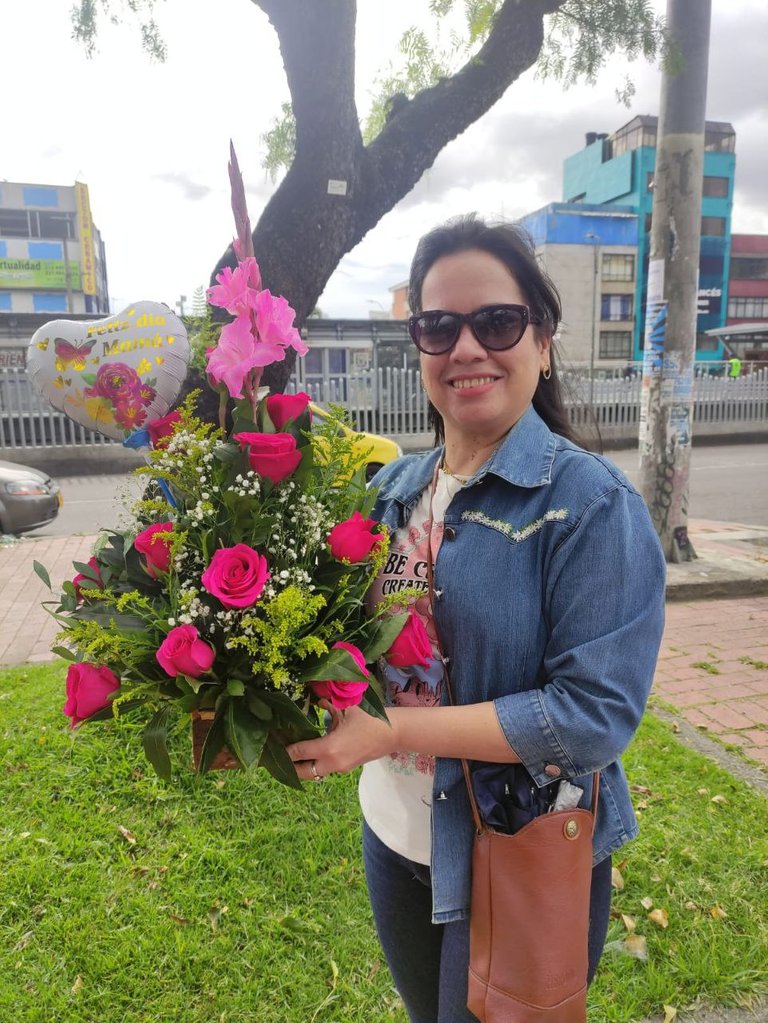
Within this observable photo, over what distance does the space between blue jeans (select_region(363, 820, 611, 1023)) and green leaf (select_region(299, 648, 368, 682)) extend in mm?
595

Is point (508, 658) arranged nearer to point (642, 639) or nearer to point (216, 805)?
point (642, 639)

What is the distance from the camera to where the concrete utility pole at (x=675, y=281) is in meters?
5.43

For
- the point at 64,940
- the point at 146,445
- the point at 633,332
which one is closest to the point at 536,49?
the point at 146,445

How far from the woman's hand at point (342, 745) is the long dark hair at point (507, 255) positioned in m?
0.73

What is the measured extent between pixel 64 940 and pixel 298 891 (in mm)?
760

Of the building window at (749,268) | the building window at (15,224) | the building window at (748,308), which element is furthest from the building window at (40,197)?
the building window at (749,268)

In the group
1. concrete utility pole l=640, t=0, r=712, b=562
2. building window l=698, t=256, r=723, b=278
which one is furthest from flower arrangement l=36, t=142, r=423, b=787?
building window l=698, t=256, r=723, b=278

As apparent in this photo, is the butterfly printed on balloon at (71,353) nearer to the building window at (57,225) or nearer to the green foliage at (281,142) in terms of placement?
the green foliage at (281,142)

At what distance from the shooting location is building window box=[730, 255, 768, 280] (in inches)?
1843

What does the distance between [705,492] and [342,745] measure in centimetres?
1101

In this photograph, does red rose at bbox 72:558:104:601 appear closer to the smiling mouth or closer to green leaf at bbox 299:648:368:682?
green leaf at bbox 299:648:368:682

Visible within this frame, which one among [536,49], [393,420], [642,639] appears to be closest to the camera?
[642,639]

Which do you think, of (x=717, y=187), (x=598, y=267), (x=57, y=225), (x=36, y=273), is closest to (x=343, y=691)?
(x=36, y=273)

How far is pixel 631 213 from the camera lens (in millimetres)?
42781
